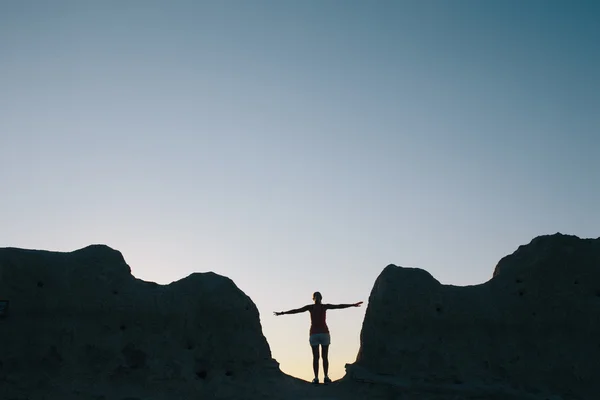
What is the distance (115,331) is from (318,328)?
12.3 ft

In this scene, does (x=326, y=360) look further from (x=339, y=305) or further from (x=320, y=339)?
(x=339, y=305)

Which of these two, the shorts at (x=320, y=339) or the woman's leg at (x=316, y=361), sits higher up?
the shorts at (x=320, y=339)

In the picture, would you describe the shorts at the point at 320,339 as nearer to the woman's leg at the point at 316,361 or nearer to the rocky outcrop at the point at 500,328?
the woman's leg at the point at 316,361

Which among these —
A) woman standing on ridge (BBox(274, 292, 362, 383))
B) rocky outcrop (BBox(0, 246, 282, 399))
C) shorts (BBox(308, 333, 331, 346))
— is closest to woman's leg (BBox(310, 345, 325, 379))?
woman standing on ridge (BBox(274, 292, 362, 383))

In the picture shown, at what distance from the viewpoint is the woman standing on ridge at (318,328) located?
44.1ft

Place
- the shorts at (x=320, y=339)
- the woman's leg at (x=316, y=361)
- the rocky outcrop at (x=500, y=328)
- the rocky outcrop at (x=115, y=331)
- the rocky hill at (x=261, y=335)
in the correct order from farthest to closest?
the woman's leg at (x=316, y=361)
the shorts at (x=320, y=339)
the rocky outcrop at (x=500, y=328)
the rocky hill at (x=261, y=335)
the rocky outcrop at (x=115, y=331)

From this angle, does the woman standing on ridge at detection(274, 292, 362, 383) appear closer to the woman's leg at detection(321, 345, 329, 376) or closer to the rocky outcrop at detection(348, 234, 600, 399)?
the woman's leg at detection(321, 345, 329, 376)

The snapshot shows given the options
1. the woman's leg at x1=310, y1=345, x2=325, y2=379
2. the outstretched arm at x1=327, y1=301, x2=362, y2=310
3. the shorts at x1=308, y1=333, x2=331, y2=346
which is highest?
the outstretched arm at x1=327, y1=301, x2=362, y2=310

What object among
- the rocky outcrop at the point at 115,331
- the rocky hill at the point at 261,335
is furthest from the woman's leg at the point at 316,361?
the rocky outcrop at the point at 115,331

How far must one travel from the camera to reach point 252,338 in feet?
43.8

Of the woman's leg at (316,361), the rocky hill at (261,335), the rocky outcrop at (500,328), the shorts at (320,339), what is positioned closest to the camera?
the rocky hill at (261,335)

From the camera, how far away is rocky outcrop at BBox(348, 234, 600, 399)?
43.0 ft

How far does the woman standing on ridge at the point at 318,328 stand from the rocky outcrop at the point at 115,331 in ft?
2.72

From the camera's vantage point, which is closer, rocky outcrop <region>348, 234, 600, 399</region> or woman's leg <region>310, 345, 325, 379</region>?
rocky outcrop <region>348, 234, 600, 399</region>
